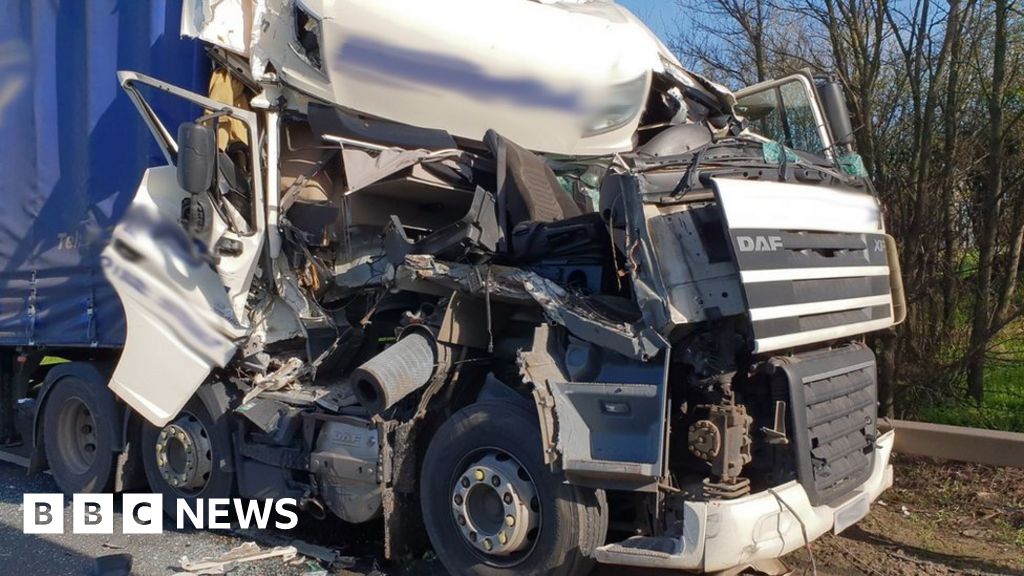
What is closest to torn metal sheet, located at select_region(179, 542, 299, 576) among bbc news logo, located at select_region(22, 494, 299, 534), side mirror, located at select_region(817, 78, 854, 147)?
bbc news logo, located at select_region(22, 494, 299, 534)

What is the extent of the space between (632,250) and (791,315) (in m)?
0.76

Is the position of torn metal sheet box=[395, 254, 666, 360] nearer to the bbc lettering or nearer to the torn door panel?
the torn door panel

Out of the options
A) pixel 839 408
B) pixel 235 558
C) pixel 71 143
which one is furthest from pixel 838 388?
pixel 71 143

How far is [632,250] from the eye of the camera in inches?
158

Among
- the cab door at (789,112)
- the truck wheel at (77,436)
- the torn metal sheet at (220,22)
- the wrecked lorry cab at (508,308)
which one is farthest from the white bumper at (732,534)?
the truck wheel at (77,436)

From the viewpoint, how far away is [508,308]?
15.6 feet

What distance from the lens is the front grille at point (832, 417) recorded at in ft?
13.3

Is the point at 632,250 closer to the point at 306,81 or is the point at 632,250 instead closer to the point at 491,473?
the point at 491,473

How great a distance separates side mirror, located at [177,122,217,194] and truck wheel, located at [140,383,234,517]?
1.37m

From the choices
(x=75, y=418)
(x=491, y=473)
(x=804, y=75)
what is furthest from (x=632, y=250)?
(x=75, y=418)

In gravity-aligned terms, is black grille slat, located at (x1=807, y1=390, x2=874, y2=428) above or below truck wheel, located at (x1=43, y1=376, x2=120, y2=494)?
above

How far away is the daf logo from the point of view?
385 cm

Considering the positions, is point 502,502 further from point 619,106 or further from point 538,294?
point 619,106

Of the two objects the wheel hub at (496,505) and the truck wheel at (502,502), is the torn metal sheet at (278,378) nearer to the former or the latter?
the truck wheel at (502,502)
